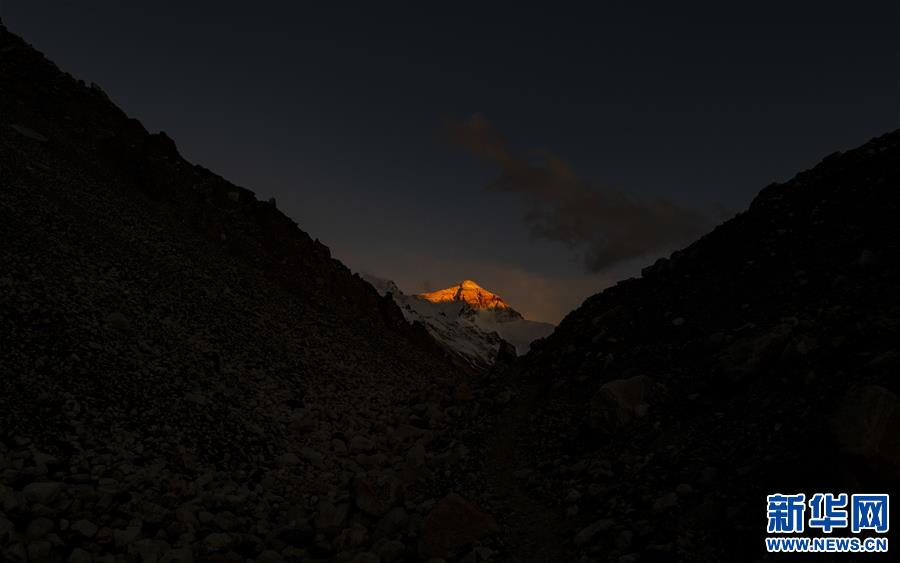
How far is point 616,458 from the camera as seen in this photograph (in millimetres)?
10422

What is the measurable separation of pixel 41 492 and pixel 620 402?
10570 millimetres

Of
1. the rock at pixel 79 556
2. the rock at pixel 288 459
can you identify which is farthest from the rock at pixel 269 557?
the rock at pixel 288 459

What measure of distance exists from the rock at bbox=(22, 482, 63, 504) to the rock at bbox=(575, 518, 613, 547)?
830 cm

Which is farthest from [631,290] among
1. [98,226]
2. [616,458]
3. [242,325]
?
[98,226]

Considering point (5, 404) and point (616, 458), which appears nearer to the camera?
point (5, 404)

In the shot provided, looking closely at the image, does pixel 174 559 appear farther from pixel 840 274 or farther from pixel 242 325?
pixel 840 274

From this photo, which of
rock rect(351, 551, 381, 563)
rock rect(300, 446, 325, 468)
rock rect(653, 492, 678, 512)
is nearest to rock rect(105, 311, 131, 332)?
rock rect(300, 446, 325, 468)

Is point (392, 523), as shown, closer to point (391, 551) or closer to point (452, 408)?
point (391, 551)

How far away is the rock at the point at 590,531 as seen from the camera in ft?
27.6

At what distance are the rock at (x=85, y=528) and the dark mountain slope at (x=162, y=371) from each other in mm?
22

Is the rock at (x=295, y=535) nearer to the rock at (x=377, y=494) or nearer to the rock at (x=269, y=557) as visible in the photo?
the rock at (x=269, y=557)

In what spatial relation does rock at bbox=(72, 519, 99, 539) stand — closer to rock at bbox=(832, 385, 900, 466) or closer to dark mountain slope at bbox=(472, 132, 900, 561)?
dark mountain slope at bbox=(472, 132, 900, 561)

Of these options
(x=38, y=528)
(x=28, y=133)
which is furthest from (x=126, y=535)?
(x=28, y=133)

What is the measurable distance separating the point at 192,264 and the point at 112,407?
38.1 ft
